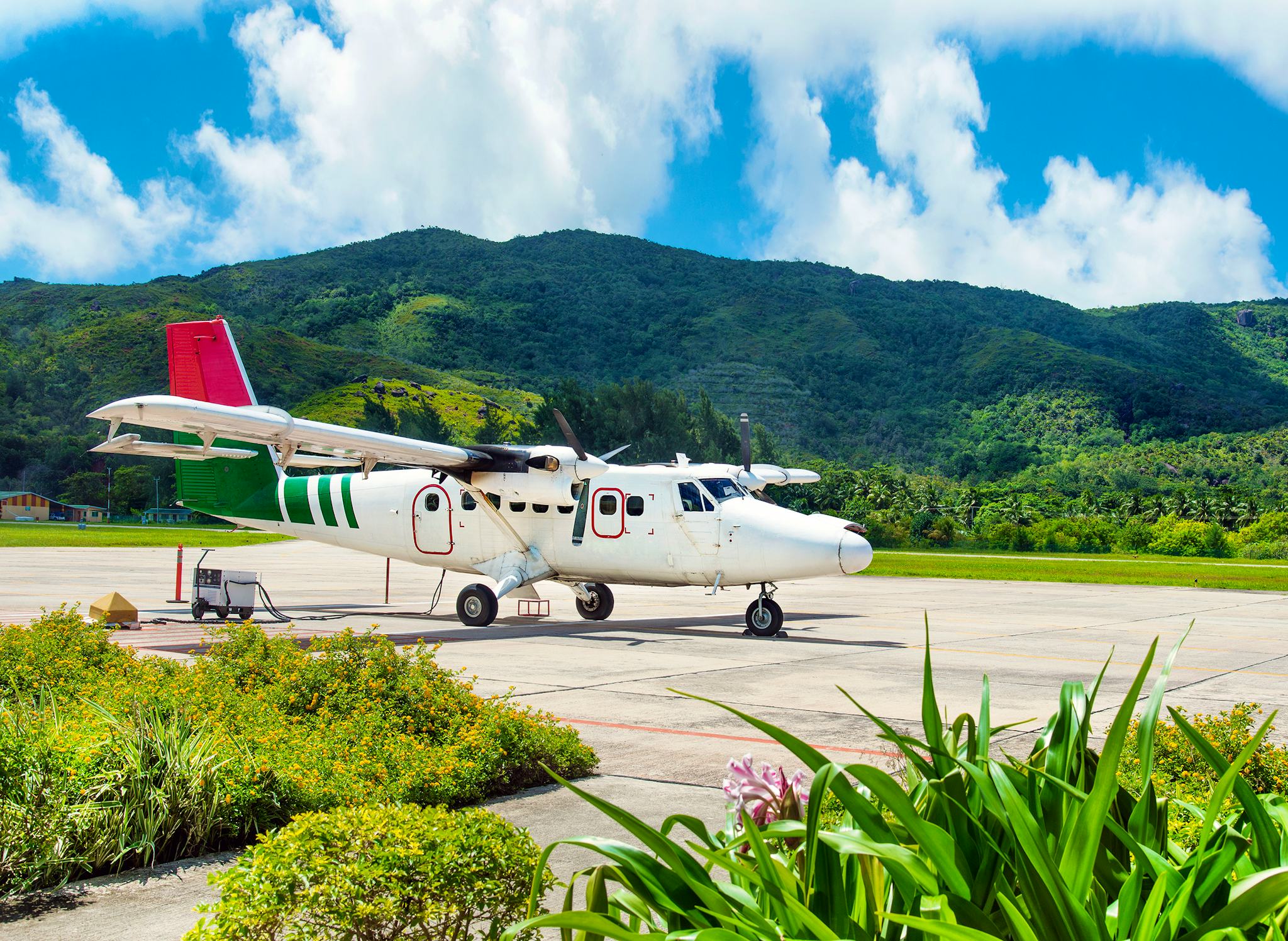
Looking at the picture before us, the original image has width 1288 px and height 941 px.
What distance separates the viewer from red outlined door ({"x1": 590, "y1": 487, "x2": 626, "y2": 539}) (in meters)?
17.9

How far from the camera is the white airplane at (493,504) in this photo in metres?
16.5

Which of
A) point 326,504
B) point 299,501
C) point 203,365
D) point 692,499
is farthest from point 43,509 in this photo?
point 692,499

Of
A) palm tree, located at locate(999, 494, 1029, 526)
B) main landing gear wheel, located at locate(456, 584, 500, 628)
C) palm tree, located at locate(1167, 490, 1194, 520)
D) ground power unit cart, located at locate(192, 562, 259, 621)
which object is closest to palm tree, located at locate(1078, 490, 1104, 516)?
palm tree, located at locate(999, 494, 1029, 526)

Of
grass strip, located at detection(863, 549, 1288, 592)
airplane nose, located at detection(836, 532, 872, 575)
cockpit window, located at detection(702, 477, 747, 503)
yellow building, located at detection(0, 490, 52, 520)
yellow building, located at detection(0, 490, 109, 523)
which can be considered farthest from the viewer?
yellow building, located at detection(0, 490, 109, 523)

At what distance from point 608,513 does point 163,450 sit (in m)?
7.63

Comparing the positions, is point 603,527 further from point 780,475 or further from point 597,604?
point 780,475

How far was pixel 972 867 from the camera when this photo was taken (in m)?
2.63

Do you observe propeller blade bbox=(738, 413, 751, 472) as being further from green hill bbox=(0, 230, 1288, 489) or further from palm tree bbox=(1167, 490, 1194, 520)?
green hill bbox=(0, 230, 1288, 489)

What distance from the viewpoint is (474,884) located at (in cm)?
346

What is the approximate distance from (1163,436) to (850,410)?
141ft

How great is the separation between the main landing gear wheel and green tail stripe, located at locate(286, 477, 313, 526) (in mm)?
4000

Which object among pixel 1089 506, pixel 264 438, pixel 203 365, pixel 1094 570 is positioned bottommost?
pixel 1094 570

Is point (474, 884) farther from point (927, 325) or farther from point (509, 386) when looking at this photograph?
point (927, 325)

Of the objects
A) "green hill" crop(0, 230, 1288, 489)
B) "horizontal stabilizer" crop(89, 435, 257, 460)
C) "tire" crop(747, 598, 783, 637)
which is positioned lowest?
"tire" crop(747, 598, 783, 637)
